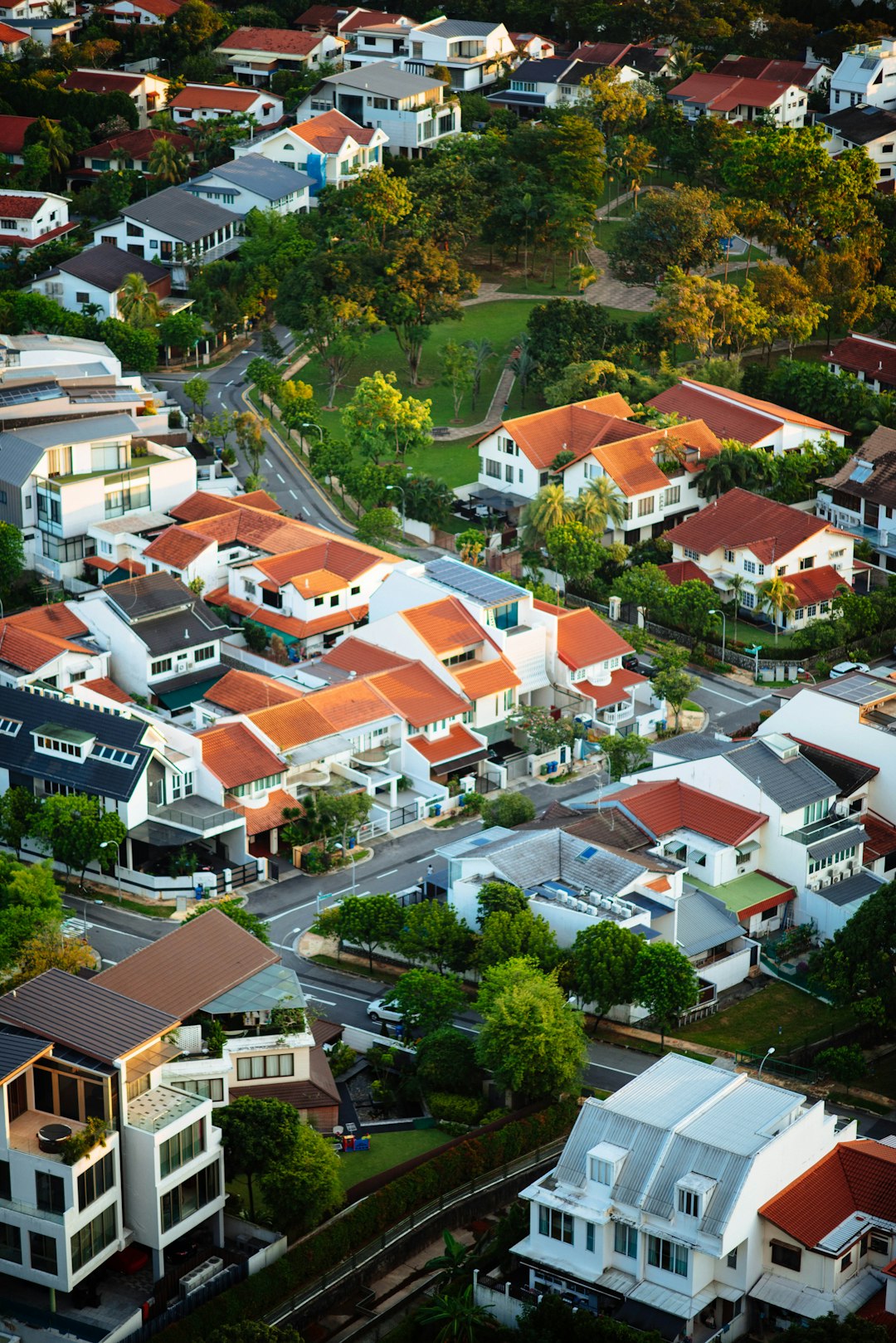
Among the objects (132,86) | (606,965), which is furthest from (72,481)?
(132,86)

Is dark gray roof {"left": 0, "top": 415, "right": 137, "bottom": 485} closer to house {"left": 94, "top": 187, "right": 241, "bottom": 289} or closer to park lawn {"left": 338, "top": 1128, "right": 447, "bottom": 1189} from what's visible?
house {"left": 94, "top": 187, "right": 241, "bottom": 289}

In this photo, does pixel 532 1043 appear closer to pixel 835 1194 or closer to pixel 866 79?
pixel 835 1194

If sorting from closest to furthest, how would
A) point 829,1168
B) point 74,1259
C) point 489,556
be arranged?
point 74,1259 → point 829,1168 → point 489,556

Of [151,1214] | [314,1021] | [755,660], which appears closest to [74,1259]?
[151,1214]

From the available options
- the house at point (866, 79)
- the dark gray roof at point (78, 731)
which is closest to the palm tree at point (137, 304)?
the dark gray roof at point (78, 731)

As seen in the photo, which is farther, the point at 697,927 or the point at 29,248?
the point at 29,248

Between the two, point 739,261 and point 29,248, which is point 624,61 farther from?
point 29,248

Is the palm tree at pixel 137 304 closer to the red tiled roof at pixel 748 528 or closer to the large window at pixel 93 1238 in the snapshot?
the red tiled roof at pixel 748 528
